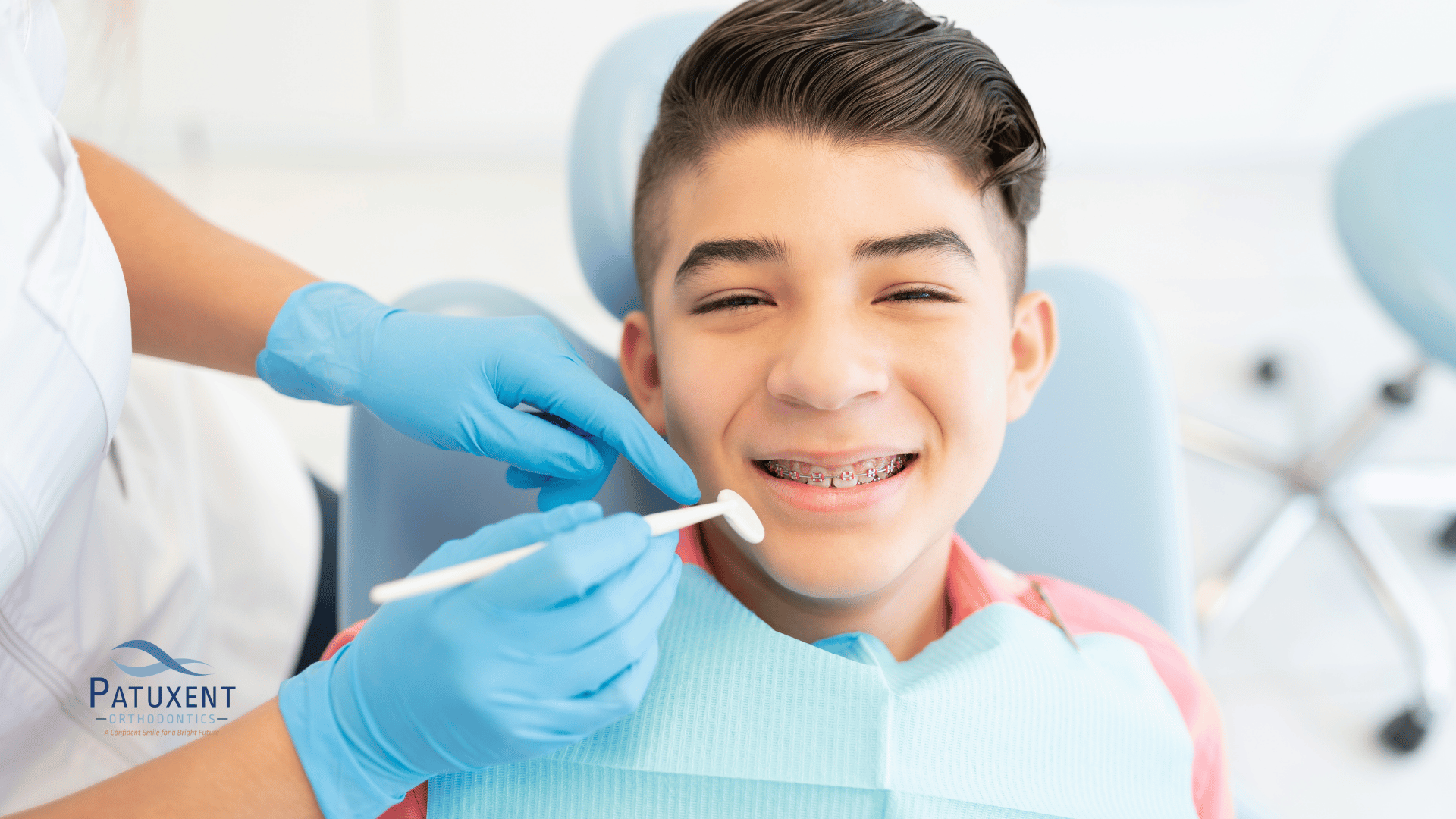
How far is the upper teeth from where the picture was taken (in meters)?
0.89

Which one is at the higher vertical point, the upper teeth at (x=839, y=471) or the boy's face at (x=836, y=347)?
the boy's face at (x=836, y=347)

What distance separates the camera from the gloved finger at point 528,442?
2.88 ft

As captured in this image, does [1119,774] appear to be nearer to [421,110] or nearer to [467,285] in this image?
[467,285]

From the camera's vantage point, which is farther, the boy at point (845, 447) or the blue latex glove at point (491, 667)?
the boy at point (845, 447)

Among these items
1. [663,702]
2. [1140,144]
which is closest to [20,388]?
[663,702]

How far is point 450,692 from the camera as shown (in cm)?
70

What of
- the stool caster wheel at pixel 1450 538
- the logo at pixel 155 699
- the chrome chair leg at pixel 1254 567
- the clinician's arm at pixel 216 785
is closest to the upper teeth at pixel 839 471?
the clinician's arm at pixel 216 785

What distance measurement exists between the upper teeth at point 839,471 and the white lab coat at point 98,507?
536 millimetres

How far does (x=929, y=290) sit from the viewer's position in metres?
0.90

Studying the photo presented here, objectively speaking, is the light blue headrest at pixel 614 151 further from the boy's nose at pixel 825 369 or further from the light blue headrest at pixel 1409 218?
the light blue headrest at pixel 1409 218

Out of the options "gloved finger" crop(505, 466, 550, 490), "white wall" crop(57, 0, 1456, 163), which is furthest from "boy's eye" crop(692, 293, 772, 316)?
"white wall" crop(57, 0, 1456, 163)

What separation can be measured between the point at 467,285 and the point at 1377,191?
53.7 inches

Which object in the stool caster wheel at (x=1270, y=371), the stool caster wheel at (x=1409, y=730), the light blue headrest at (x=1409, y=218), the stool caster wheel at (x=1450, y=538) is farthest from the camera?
the stool caster wheel at (x=1270, y=371)

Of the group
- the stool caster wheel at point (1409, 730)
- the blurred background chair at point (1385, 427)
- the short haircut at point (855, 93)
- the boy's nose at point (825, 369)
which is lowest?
the stool caster wheel at point (1409, 730)
